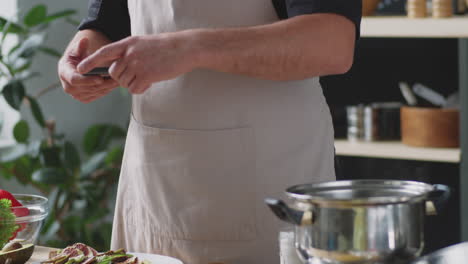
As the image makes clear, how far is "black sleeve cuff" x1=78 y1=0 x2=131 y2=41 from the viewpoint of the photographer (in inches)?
62.6

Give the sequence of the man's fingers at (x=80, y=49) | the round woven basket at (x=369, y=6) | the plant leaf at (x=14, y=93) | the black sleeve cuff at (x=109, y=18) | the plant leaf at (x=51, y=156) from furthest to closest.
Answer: the plant leaf at (x=51, y=156) < the plant leaf at (x=14, y=93) < the round woven basket at (x=369, y=6) < the black sleeve cuff at (x=109, y=18) < the man's fingers at (x=80, y=49)

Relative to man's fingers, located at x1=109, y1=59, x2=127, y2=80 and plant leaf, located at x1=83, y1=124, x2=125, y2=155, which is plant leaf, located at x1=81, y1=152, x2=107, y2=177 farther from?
man's fingers, located at x1=109, y1=59, x2=127, y2=80

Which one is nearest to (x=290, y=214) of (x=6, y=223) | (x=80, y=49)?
(x=6, y=223)

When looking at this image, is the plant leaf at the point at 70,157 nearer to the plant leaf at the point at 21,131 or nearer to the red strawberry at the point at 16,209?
the plant leaf at the point at 21,131

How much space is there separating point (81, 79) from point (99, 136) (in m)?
1.91

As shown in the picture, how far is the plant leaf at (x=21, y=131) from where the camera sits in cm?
299

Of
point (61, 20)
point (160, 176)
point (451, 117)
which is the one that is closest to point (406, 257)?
point (160, 176)

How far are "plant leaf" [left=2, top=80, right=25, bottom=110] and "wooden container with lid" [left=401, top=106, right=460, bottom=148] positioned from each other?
1.41 m

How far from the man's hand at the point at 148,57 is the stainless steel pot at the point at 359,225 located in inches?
15.4

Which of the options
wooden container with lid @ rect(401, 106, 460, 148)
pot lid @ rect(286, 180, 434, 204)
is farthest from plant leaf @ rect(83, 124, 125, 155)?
pot lid @ rect(286, 180, 434, 204)

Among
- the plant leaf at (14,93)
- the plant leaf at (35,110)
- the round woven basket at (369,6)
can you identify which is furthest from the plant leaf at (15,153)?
the round woven basket at (369,6)

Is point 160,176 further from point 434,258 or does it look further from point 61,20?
point 61,20

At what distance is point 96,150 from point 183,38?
6.95 feet

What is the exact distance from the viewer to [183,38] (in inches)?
46.7
